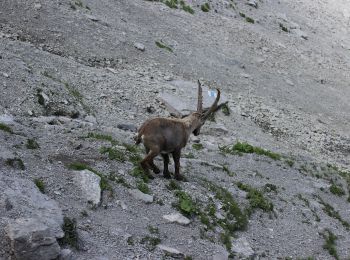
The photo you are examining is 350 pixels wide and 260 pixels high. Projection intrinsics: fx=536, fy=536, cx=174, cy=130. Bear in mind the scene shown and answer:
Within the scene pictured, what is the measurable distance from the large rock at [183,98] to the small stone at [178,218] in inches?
397

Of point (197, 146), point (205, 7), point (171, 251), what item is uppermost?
point (171, 251)

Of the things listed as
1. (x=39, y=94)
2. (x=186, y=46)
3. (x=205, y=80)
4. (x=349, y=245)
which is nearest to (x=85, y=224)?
(x=349, y=245)

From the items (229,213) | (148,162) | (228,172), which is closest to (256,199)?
(229,213)

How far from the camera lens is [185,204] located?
12.3 meters

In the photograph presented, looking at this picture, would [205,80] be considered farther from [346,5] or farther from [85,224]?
[346,5]

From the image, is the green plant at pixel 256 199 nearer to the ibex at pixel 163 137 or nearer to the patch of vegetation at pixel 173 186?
the ibex at pixel 163 137

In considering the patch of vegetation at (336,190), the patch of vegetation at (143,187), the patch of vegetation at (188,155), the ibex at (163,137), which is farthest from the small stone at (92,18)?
the patch of vegetation at (143,187)

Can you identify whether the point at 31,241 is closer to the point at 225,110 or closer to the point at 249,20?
the point at 225,110

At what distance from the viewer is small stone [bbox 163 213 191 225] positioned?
11664 mm

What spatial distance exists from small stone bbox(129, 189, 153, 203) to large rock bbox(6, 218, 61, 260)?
343 cm

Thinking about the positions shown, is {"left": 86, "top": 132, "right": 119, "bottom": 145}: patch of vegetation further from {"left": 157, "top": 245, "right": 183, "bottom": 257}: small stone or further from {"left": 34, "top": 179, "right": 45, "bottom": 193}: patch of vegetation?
{"left": 157, "top": 245, "right": 183, "bottom": 257}: small stone

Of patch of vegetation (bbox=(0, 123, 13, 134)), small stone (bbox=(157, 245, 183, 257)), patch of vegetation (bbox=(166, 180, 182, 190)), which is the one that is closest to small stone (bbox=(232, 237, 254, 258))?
small stone (bbox=(157, 245, 183, 257))

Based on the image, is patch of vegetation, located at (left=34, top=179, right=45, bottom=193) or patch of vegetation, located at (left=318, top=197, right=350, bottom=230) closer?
patch of vegetation, located at (left=34, top=179, right=45, bottom=193)

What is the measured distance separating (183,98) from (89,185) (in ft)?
42.5
